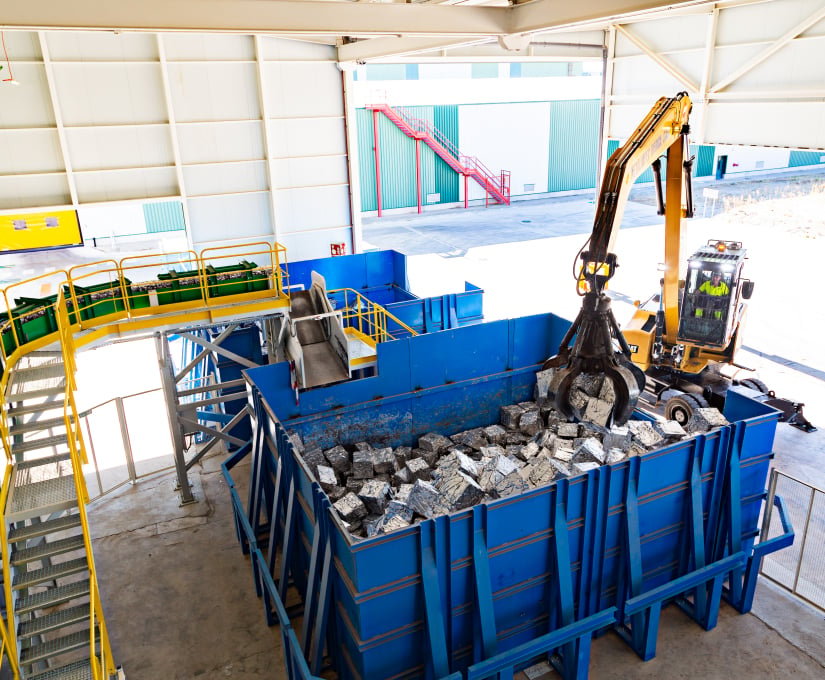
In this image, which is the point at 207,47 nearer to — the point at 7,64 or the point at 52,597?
the point at 7,64

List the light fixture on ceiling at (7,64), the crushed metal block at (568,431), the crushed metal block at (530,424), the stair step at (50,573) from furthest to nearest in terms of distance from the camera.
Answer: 1. the light fixture on ceiling at (7,64)
2. the crushed metal block at (530,424)
3. the crushed metal block at (568,431)
4. the stair step at (50,573)

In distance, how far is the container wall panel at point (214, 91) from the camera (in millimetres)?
15445

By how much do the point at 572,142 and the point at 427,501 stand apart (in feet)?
112

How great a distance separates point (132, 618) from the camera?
775 cm

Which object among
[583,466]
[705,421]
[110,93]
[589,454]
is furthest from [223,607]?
[110,93]

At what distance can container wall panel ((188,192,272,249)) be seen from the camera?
16453 mm

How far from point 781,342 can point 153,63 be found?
16427 mm

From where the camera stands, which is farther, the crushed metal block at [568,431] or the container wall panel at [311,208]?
the container wall panel at [311,208]

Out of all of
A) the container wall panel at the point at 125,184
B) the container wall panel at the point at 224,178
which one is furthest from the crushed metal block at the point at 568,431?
the container wall panel at the point at 125,184

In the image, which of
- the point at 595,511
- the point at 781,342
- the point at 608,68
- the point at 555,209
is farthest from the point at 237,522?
the point at 555,209

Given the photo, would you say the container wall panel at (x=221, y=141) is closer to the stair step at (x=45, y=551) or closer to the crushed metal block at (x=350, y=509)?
the crushed metal block at (x=350, y=509)

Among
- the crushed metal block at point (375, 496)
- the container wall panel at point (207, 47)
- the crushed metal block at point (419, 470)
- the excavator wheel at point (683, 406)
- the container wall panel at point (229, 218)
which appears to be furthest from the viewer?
the container wall panel at point (229, 218)

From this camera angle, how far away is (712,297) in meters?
10.7

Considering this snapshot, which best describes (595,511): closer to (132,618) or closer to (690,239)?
(132,618)
